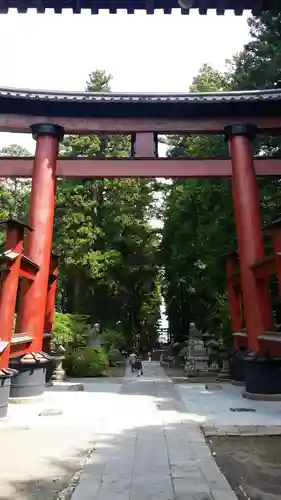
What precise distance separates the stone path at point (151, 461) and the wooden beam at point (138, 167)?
6.53 metres

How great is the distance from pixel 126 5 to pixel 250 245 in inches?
345

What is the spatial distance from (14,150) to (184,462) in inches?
1181

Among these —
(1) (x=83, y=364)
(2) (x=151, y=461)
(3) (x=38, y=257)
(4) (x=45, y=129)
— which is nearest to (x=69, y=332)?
(1) (x=83, y=364)

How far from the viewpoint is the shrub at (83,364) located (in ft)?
50.3

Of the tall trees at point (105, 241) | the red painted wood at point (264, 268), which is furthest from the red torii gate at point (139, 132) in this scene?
the tall trees at point (105, 241)

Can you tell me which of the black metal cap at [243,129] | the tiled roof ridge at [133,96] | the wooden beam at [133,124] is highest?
the tiled roof ridge at [133,96]

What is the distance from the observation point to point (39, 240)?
1115cm

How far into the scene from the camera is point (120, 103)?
39.1 ft

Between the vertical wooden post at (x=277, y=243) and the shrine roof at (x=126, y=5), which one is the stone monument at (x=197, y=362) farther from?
the shrine roof at (x=126, y=5)

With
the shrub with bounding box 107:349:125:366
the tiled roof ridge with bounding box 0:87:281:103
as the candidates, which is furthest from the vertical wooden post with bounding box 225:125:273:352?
the shrub with bounding box 107:349:125:366

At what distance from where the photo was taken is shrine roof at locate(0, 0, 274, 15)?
288 cm

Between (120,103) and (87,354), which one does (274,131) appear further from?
(87,354)

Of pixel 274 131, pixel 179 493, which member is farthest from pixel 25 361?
pixel 274 131

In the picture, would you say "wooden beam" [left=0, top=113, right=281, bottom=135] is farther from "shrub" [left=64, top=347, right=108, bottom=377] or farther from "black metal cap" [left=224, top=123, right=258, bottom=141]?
"shrub" [left=64, top=347, right=108, bottom=377]
